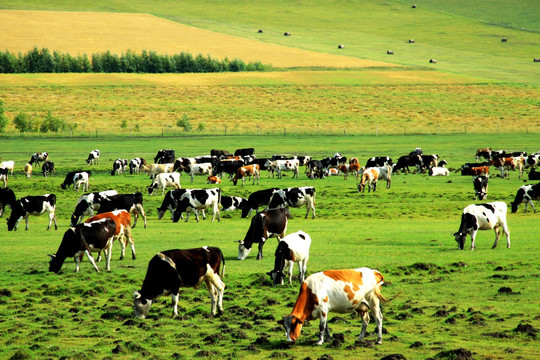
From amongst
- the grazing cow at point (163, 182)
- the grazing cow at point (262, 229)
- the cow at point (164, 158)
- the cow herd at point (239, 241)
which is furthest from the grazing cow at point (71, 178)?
the grazing cow at point (262, 229)

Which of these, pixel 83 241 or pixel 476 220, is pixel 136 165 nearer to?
pixel 83 241

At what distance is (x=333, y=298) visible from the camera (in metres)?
13.5

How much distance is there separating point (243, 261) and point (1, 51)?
129 m

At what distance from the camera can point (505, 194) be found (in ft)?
123

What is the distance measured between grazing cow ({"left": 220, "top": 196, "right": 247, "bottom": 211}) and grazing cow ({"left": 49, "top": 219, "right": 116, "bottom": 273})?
13.3 metres

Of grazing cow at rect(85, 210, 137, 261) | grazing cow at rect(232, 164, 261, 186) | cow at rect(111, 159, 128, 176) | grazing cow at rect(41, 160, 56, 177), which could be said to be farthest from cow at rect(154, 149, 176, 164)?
grazing cow at rect(85, 210, 137, 261)

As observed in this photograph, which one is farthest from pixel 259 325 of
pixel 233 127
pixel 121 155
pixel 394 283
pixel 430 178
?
pixel 233 127

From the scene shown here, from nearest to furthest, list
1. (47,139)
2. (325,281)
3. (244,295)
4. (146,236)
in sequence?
(325,281) < (244,295) < (146,236) < (47,139)

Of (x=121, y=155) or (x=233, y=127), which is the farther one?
(x=233, y=127)

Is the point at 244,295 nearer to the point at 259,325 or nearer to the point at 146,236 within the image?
the point at 259,325

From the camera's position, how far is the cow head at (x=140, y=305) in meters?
15.8

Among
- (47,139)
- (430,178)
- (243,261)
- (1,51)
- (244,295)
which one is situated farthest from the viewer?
(1,51)

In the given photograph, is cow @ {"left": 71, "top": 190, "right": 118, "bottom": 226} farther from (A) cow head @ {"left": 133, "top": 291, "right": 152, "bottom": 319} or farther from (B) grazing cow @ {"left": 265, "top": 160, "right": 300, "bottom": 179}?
(B) grazing cow @ {"left": 265, "top": 160, "right": 300, "bottom": 179}

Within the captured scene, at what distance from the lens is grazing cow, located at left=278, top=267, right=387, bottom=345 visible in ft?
43.9
